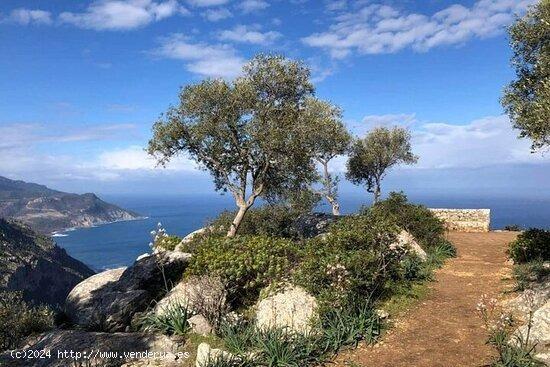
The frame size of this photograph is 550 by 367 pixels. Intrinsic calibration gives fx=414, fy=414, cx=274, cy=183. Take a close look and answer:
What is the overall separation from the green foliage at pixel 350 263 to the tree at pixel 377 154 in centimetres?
2804

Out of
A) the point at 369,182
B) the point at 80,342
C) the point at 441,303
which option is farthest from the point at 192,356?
the point at 369,182

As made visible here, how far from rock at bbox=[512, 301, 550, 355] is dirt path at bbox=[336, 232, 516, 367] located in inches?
45.3

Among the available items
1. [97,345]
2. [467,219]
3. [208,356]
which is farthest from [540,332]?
[467,219]

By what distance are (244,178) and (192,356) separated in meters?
16.4

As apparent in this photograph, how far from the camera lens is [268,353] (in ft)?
39.8

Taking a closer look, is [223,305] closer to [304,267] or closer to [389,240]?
[304,267]

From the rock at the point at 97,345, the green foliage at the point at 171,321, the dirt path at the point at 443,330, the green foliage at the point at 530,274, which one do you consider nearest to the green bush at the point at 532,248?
the dirt path at the point at 443,330

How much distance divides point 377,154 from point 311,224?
557 inches

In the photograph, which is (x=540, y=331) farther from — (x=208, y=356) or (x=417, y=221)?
(x=417, y=221)

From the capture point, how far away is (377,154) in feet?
147

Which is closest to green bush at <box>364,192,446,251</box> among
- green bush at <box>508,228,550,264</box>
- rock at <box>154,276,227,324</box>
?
green bush at <box>508,228,550,264</box>

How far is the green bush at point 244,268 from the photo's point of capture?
16.2 metres

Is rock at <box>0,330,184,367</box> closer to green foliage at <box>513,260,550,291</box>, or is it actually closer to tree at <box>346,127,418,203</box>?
green foliage at <box>513,260,550,291</box>

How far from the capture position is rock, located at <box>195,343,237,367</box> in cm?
1183
